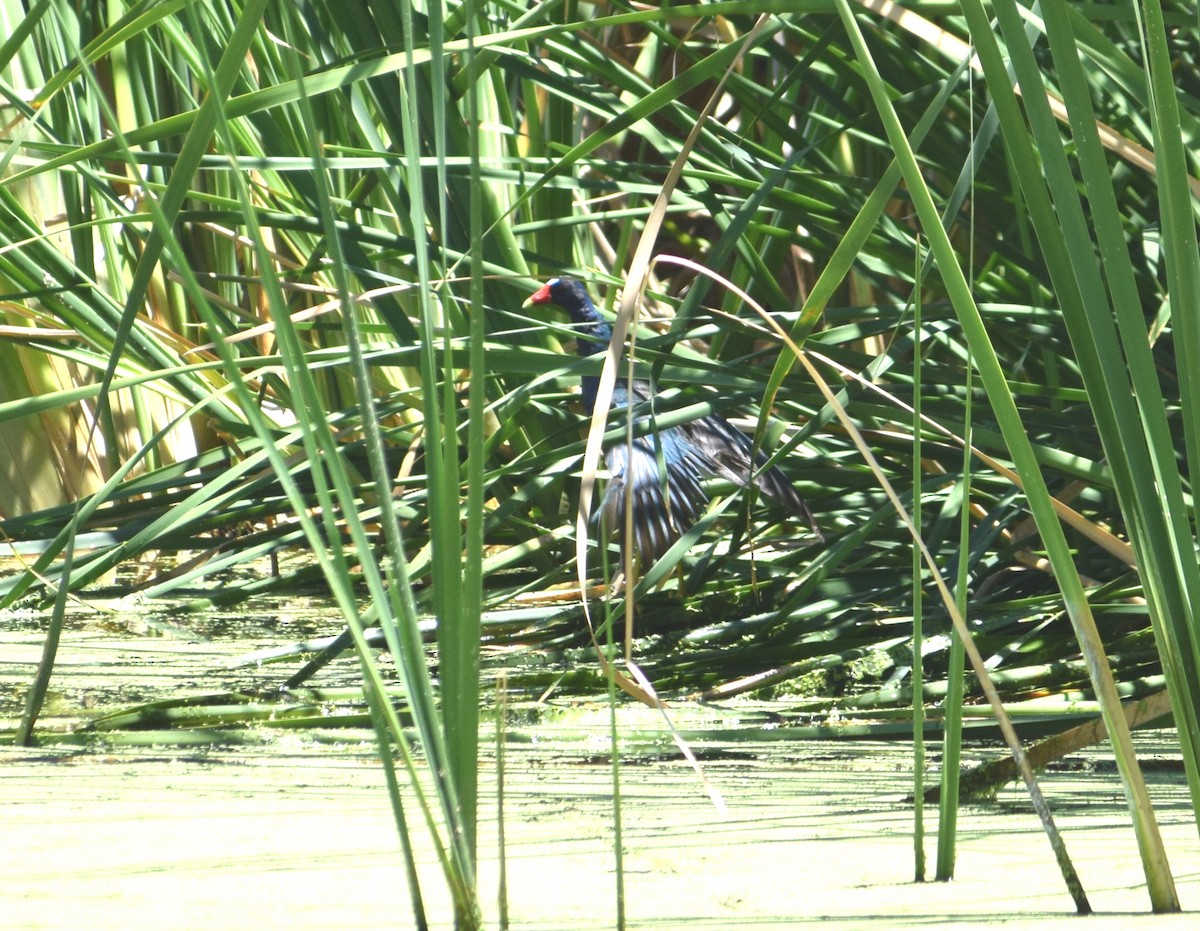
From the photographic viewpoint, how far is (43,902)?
0.63 m

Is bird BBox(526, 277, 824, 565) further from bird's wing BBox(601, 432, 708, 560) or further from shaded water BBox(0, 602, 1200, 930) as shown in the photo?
shaded water BBox(0, 602, 1200, 930)

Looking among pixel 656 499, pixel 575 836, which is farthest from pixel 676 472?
pixel 575 836

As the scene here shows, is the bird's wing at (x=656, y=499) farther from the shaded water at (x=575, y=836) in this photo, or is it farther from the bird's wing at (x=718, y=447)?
the shaded water at (x=575, y=836)

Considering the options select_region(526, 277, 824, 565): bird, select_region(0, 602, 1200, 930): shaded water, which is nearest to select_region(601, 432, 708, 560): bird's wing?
select_region(526, 277, 824, 565): bird

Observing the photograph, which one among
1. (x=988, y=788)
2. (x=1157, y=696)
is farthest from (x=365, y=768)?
(x=1157, y=696)

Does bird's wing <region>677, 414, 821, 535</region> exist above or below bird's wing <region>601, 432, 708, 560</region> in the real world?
above

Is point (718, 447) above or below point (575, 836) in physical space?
above

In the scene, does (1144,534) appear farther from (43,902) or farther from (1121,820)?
(43,902)

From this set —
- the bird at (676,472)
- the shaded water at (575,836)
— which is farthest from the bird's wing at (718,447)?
the shaded water at (575,836)

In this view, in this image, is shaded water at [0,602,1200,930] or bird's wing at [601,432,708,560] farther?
bird's wing at [601,432,708,560]

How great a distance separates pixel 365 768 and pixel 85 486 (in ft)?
4.40

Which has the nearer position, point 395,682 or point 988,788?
point 988,788

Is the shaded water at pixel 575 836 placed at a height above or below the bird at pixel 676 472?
below

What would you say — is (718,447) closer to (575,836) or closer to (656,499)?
(656,499)
